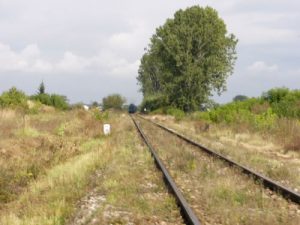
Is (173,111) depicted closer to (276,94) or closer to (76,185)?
(276,94)

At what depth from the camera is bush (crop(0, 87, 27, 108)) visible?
41812 millimetres

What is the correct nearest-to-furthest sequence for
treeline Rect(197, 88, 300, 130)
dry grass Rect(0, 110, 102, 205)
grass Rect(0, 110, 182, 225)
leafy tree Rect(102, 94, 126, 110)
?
grass Rect(0, 110, 182, 225), dry grass Rect(0, 110, 102, 205), treeline Rect(197, 88, 300, 130), leafy tree Rect(102, 94, 126, 110)

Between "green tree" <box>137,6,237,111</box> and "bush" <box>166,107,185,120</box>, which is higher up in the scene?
"green tree" <box>137,6,237,111</box>

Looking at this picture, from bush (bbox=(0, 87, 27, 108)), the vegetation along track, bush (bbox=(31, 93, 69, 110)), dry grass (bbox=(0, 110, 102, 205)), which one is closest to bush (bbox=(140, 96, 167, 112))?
bush (bbox=(31, 93, 69, 110))

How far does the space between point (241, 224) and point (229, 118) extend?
2465 cm

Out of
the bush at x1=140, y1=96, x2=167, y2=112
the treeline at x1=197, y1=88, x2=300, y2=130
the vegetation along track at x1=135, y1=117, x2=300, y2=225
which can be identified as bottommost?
the vegetation along track at x1=135, y1=117, x2=300, y2=225

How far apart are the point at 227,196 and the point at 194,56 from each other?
1922 inches

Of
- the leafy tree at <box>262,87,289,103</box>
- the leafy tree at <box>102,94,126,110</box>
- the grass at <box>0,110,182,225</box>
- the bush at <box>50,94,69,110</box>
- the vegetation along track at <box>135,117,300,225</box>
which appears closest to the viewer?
the vegetation along track at <box>135,117,300,225</box>

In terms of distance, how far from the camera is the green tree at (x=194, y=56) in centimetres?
Result: 5506

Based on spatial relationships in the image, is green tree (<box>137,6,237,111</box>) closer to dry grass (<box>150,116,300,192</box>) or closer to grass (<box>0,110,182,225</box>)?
dry grass (<box>150,116,300,192</box>)

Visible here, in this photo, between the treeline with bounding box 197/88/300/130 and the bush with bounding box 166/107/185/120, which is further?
the bush with bounding box 166/107/185/120

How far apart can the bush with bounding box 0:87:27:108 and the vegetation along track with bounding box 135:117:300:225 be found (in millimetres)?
31542

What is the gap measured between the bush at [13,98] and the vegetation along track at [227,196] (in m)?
31.5

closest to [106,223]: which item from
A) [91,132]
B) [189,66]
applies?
[91,132]
